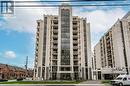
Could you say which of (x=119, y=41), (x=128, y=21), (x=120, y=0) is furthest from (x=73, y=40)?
(x=120, y=0)

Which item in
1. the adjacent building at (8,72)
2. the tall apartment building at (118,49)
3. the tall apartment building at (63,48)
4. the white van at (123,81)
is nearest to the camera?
the white van at (123,81)

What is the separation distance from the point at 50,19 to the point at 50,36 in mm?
8640

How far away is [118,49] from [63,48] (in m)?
24.9

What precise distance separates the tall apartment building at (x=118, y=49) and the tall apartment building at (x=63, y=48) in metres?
10.3

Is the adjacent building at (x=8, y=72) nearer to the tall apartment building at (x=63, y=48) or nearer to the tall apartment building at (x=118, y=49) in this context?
the tall apartment building at (x=63, y=48)

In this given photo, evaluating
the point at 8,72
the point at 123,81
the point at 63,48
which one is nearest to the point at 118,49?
the point at 63,48

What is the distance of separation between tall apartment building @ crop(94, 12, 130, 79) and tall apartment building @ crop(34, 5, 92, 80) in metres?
10.3

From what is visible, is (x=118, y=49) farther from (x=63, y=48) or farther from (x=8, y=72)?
(x=8, y=72)

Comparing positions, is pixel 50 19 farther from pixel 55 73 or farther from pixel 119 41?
pixel 119 41

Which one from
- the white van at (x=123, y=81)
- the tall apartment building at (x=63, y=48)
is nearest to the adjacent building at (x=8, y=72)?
the tall apartment building at (x=63, y=48)

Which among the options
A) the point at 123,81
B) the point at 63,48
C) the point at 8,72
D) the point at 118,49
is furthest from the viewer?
the point at 8,72

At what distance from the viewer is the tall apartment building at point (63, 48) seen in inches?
3393

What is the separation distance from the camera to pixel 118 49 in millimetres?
90438

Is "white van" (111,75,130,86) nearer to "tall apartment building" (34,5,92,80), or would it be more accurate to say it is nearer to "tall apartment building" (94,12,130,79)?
"tall apartment building" (94,12,130,79)
